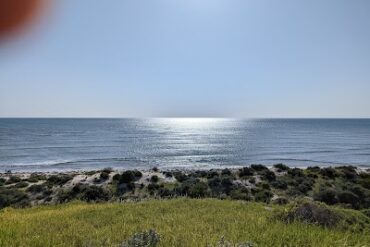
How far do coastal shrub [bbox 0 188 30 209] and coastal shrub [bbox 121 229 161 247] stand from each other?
24503 millimetres

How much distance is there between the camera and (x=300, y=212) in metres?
10.8

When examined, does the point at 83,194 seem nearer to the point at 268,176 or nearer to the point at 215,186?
the point at 215,186

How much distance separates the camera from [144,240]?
7.15m

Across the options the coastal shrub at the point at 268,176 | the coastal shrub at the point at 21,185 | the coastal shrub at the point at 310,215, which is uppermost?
the coastal shrub at the point at 310,215

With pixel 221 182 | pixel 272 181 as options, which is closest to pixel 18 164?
pixel 221 182

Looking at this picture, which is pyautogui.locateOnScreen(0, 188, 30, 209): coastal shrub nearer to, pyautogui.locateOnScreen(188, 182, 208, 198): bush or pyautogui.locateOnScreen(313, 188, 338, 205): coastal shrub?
pyautogui.locateOnScreen(188, 182, 208, 198): bush

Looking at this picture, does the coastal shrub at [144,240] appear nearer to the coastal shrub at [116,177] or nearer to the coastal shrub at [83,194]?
the coastal shrub at [83,194]

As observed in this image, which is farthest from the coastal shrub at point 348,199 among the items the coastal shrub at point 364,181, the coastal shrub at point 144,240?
the coastal shrub at point 144,240

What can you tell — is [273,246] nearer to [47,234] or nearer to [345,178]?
[47,234]

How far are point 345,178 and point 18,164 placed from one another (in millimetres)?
53328

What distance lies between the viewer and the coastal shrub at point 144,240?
6975mm

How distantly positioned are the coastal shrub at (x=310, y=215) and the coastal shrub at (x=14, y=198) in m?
24.5

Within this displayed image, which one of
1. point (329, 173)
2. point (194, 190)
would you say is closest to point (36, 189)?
point (194, 190)

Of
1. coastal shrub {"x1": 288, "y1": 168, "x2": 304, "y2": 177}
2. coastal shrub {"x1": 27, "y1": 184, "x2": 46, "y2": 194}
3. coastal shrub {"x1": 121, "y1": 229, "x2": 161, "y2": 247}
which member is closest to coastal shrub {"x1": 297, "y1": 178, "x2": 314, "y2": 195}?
coastal shrub {"x1": 288, "y1": 168, "x2": 304, "y2": 177}
